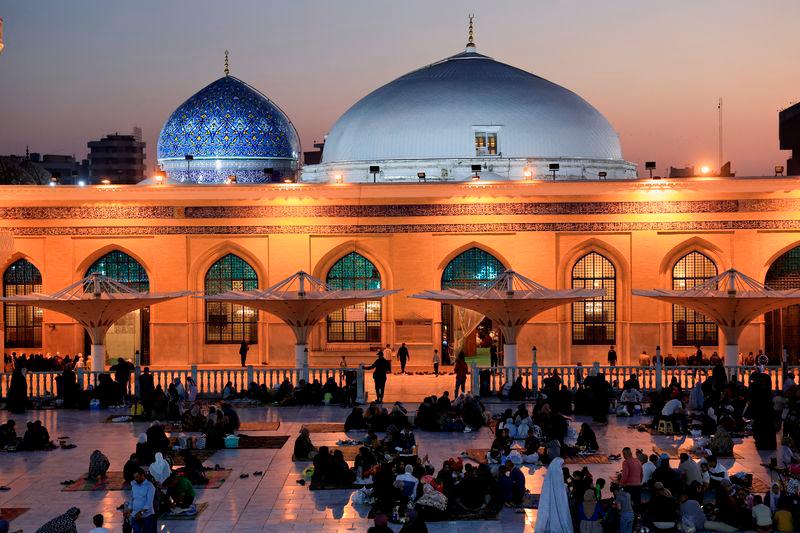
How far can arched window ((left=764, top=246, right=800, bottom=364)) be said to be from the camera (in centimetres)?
3228

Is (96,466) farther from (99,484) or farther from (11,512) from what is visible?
(11,512)

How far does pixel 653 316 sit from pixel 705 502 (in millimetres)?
16784

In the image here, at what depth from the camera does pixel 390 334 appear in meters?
32.5

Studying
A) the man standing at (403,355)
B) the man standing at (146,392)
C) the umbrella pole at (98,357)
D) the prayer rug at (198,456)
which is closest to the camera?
the prayer rug at (198,456)

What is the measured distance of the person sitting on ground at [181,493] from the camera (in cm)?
1557

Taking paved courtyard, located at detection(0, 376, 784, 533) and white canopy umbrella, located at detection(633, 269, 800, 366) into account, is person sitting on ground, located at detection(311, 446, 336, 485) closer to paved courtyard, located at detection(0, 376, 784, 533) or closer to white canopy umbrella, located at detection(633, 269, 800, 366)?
paved courtyard, located at detection(0, 376, 784, 533)

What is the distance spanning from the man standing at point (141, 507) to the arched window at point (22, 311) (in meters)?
20.2

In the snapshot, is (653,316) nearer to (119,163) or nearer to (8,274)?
(8,274)

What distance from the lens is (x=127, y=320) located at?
3356cm

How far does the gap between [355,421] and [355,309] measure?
37.6ft

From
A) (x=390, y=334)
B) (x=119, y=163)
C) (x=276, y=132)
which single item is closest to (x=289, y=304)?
(x=390, y=334)

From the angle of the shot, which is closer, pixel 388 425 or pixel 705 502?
pixel 705 502

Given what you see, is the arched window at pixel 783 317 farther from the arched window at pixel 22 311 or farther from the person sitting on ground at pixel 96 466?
the person sitting on ground at pixel 96 466

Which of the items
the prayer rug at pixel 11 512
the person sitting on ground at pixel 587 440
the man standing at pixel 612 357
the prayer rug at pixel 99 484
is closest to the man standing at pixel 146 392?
the prayer rug at pixel 99 484
